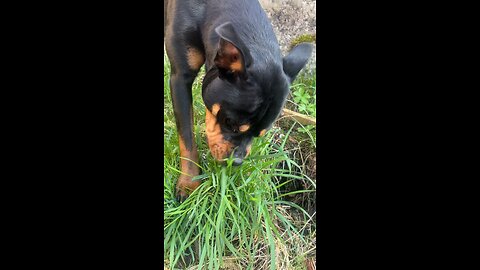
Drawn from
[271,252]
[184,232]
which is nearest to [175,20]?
[184,232]

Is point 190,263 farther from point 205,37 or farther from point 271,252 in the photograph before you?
point 205,37

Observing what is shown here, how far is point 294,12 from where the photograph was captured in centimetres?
352

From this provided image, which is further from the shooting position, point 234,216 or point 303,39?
point 303,39

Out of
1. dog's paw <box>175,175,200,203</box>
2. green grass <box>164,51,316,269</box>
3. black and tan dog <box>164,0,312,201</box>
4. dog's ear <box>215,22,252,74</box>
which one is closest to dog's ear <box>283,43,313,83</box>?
black and tan dog <box>164,0,312,201</box>

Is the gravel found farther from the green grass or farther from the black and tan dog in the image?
the green grass

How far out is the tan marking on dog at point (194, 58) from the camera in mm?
3488

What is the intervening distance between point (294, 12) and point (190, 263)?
1678 mm

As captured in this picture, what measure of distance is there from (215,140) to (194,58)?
1.89 feet

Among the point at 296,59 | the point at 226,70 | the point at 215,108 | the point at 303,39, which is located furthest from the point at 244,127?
the point at 303,39

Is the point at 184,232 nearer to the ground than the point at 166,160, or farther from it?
nearer to the ground

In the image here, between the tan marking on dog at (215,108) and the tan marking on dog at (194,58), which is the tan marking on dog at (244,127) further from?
the tan marking on dog at (194,58)

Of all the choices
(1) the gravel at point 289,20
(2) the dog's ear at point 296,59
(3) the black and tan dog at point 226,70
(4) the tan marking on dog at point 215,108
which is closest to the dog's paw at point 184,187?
(3) the black and tan dog at point 226,70

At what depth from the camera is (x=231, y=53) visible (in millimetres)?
2961

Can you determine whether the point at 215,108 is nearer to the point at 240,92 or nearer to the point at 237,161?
the point at 240,92
